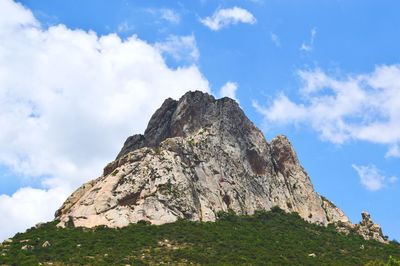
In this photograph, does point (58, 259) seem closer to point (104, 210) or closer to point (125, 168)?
point (104, 210)

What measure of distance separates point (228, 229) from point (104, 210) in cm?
2791

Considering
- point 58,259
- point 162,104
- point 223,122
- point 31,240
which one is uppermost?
point 162,104

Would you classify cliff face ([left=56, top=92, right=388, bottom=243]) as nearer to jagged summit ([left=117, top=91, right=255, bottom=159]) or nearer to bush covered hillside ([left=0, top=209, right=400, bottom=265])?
jagged summit ([left=117, top=91, right=255, bottom=159])

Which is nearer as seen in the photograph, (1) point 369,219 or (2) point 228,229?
(2) point 228,229

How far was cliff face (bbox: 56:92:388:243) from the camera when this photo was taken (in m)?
133

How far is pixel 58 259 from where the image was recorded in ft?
337

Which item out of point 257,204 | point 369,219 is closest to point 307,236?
point 257,204

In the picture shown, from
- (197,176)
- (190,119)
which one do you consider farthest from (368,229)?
(190,119)

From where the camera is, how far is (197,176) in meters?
149

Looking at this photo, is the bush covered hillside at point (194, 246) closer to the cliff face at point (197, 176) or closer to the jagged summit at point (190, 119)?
the cliff face at point (197, 176)

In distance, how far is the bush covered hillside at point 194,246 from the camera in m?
104

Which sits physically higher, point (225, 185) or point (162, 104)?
point (162, 104)

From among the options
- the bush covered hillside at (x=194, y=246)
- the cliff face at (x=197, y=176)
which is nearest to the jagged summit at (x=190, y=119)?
the cliff face at (x=197, y=176)

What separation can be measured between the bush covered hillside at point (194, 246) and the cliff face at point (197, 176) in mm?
6075
